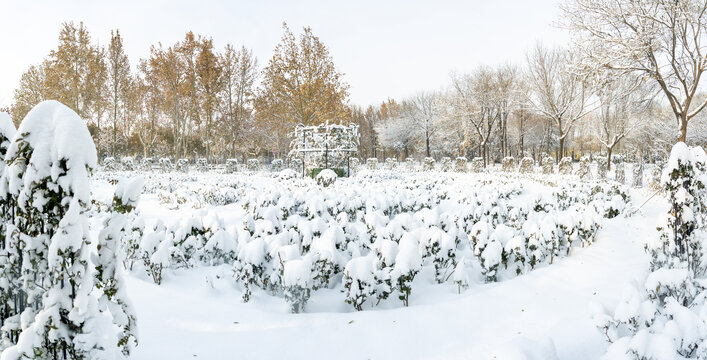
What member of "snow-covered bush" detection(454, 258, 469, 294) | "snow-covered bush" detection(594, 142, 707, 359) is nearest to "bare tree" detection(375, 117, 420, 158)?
"snow-covered bush" detection(594, 142, 707, 359)

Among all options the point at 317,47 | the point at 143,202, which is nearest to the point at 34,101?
the point at 317,47

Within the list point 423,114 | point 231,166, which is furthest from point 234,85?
point 423,114

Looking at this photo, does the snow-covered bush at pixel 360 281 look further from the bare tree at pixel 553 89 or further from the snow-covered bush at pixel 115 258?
the bare tree at pixel 553 89

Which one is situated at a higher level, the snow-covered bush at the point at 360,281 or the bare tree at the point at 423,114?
the bare tree at the point at 423,114

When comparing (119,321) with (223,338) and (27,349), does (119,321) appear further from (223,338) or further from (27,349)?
(223,338)

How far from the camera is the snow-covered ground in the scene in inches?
98.3

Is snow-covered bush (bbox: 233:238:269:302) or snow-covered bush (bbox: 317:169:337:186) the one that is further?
snow-covered bush (bbox: 317:169:337:186)

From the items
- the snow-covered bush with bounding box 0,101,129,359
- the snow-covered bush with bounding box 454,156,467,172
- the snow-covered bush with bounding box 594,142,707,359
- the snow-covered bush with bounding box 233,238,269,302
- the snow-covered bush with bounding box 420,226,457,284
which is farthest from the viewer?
the snow-covered bush with bounding box 454,156,467,172

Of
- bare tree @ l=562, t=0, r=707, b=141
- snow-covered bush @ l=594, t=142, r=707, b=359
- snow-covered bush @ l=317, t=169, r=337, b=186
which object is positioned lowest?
snow-covered bush @ l=594, t=142, r=707, b=359

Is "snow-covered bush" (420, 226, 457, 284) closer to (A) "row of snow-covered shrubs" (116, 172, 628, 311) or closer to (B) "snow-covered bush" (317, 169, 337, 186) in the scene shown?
(A) "row of snow-covered shrubs" (116, 172, 628, 311)

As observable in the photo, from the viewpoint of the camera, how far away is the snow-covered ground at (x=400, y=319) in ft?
8.19

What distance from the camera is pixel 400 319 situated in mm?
2988

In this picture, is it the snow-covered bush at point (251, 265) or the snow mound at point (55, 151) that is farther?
the snow-covered bush at point (251, 265)

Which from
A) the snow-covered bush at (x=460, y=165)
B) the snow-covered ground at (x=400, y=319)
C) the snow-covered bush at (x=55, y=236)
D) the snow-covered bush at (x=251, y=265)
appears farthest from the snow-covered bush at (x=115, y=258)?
the snow-covered bush at (x=460, y=165)
